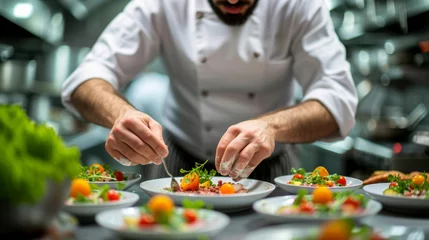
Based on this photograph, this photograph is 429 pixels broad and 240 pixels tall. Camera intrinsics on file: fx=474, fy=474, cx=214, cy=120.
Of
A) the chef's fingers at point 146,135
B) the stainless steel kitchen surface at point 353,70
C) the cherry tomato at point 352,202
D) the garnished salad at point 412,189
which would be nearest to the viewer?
the cherry tomato at point 352,202

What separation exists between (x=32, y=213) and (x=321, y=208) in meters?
0.54

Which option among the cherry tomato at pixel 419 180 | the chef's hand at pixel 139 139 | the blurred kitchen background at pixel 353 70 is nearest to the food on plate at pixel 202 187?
the chef's hand at pixel 139 139

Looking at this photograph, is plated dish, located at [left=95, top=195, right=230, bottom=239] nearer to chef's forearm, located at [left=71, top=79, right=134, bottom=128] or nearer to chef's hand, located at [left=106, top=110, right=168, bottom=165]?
chef's hand, located at [left=106, top=110, right=168, bottom=165]

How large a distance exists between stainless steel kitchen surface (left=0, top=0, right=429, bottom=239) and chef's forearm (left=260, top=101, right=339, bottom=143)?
1340 millimetres

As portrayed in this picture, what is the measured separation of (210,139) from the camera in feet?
6.75

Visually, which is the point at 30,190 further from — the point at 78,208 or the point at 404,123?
the point at 404,123

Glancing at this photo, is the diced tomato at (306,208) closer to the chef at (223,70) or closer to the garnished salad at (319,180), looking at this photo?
the garnished salad at (319,180)

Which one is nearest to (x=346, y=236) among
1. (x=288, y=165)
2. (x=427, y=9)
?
(x=288, y=165)

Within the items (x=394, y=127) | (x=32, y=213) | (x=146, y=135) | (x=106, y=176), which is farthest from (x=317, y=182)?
(x=394, y=127)

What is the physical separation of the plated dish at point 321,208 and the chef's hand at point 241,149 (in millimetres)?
235

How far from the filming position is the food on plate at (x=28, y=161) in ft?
2.42

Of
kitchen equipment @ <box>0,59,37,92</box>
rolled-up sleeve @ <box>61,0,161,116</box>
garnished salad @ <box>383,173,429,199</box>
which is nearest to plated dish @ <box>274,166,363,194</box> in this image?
garnished salad @ <box>383,173,429,199</box>

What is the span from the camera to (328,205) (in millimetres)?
981

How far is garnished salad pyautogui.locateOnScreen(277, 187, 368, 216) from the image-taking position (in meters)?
0.94
